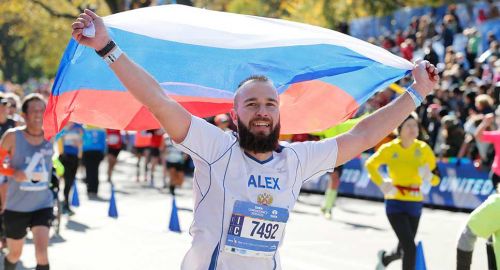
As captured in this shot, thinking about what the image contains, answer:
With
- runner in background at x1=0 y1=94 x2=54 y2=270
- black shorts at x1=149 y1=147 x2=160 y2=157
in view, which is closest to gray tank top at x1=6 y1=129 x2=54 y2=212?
runner in background at x1=0 y1=94 x2=54 y2=270

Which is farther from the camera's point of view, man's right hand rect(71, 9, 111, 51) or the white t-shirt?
the white t-shirt

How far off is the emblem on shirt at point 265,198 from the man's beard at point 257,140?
0.21 metres

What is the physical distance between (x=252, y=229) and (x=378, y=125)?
92cm

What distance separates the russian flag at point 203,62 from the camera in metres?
5.27

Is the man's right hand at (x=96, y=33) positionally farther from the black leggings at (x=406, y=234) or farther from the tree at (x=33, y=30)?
the tree at (x=33, y=30)

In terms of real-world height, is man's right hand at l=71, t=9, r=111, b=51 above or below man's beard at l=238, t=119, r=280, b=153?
above

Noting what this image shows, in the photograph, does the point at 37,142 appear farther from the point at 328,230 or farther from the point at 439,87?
the point at 439,87

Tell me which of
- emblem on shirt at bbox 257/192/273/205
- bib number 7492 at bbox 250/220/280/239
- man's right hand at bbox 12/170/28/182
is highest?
emblem on shirt at bbox 257/192/273/205

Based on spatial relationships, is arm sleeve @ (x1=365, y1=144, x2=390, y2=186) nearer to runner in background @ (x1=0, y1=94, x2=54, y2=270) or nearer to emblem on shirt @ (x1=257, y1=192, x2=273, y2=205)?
runner in background @ (x1=0, y1=94, x2=54, y2=270)

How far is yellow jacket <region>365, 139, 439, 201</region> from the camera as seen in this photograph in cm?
892

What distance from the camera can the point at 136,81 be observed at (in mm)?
4008

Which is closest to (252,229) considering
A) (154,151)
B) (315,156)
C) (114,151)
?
(315,156)

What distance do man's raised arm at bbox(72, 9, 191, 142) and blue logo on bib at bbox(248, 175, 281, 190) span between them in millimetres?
419

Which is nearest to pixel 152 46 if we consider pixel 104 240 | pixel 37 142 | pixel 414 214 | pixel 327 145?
pixel 327 145
